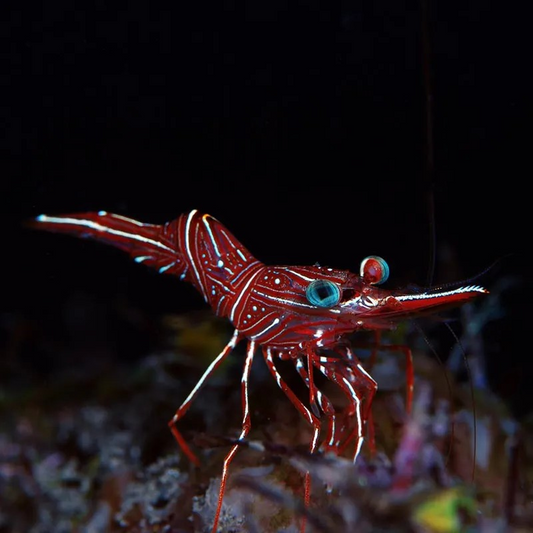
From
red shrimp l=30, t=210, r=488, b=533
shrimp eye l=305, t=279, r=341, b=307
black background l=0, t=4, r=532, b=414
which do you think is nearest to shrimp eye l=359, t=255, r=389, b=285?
red shrimp l=30, t=210, r=488, b=533

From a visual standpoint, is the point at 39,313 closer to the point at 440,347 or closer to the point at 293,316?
the point at 293,316

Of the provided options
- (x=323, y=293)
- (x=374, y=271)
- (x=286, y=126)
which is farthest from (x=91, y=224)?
(x=374, y=271)

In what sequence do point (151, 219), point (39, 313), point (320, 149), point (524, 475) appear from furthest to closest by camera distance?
1. point (39, 313)
2. point (151, 219)
3. point (320, 149)
4. point (524, 475)

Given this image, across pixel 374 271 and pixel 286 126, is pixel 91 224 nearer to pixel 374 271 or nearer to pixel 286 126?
pixel 286 126

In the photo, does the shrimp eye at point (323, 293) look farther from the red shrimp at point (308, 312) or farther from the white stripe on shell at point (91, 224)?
the white stripe on shell at point (91, 224)

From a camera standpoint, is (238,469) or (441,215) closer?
(238,469)

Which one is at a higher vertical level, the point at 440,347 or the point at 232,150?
the point at 232,150

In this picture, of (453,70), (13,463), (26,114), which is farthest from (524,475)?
(26,114)

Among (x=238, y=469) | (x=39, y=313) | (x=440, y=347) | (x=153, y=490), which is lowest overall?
(x=153, y=490)
